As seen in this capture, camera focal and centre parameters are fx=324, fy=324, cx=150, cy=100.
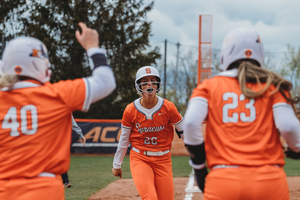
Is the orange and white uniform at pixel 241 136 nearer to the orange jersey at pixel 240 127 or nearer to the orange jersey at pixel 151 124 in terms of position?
the orange jersey at pixel 240 127

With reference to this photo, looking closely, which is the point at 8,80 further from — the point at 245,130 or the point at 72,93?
the point at 245,130

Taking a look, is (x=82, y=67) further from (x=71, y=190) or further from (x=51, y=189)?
(x=51, y=189)

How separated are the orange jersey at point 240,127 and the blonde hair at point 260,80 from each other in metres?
0.04

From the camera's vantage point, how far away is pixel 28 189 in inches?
91.3

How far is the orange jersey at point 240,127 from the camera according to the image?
2406 millimetres

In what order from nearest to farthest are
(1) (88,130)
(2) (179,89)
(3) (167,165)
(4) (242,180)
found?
(4) (242,180), (3) (167,165), (1) (88,130), (2) (179,89)

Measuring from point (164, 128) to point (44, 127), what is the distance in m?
2.93

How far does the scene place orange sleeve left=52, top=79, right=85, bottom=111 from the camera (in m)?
2.46

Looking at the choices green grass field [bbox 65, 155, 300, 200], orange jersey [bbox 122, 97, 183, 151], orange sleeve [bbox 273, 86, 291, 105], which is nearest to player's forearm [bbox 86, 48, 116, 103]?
orange sleeve [bbox 273, 86, 291, 105]

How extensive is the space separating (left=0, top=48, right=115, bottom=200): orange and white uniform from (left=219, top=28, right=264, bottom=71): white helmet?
1073mm

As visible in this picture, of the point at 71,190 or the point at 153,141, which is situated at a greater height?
the point at 153,141

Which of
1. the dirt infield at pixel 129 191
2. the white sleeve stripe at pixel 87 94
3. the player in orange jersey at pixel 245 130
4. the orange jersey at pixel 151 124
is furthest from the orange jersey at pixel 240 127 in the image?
the dirt infield at pixel 129 191

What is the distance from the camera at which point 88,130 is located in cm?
1859

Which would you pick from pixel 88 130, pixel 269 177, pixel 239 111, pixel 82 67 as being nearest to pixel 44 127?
pixel 239 111
